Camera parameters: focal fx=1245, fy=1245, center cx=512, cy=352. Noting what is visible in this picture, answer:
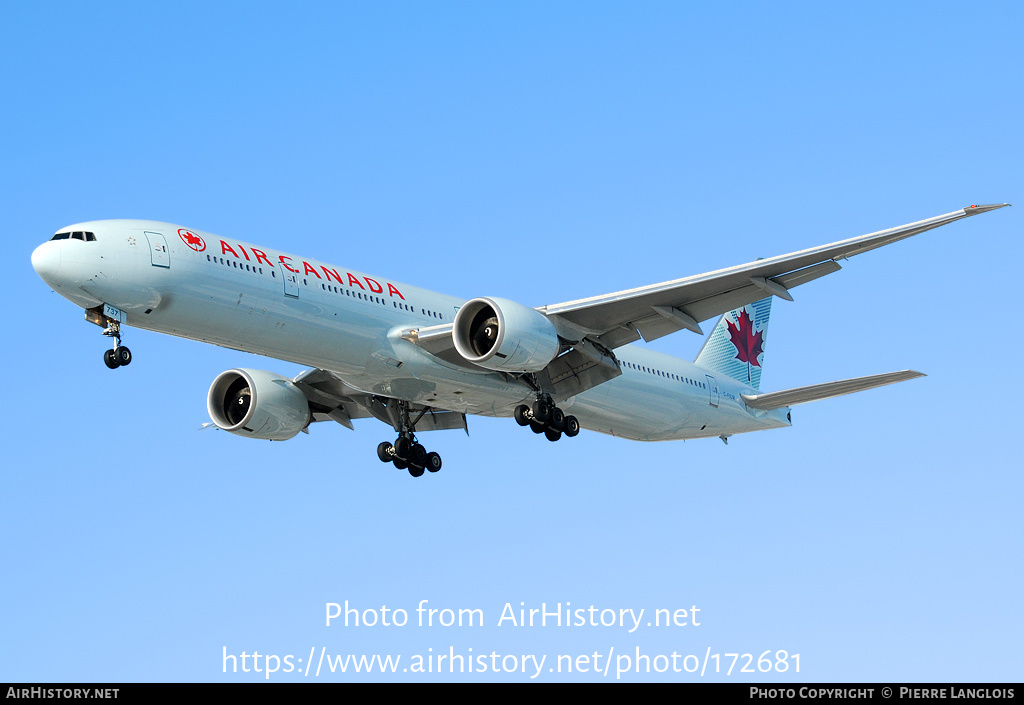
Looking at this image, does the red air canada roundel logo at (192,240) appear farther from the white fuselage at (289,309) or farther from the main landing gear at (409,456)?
the main landing gear at (409,456)

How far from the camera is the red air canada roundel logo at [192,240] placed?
25228 millimetres

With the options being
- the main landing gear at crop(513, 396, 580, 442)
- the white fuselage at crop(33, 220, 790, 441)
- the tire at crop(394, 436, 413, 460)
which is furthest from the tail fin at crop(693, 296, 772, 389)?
the tire at crop(394, 436, 413, 460)

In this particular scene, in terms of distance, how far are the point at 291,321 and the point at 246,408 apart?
23.9 ft

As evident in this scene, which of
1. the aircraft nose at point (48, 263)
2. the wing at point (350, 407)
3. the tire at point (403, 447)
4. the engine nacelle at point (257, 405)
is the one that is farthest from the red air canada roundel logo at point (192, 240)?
the tire at point (403, 447)

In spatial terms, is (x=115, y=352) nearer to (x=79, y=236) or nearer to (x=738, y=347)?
(x=79, y=236)

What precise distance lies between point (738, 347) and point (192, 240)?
2039 cm

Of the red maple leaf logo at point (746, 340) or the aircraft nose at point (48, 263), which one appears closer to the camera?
the aircraft nose at point (48, 263)

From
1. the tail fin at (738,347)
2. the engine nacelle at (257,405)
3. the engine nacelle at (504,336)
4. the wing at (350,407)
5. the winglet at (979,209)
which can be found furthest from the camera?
the tail fin at (738,347)

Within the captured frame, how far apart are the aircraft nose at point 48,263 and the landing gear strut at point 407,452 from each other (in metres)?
11.0
